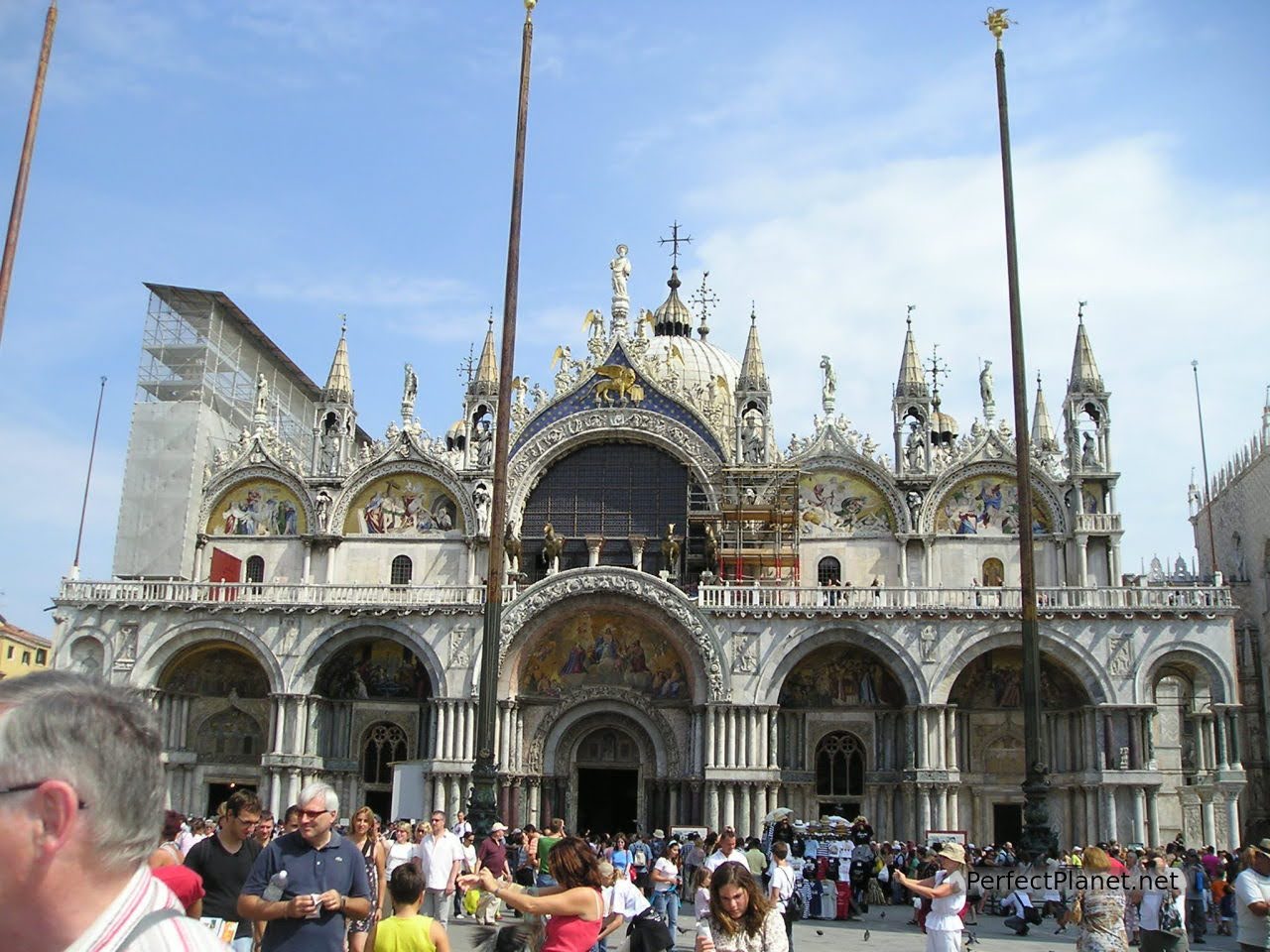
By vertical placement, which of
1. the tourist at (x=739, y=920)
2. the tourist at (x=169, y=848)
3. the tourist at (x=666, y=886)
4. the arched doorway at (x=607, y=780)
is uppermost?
the arched doorway at (x=607, y=780)

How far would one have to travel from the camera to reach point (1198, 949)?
21797 mm

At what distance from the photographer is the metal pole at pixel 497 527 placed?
2167 cm

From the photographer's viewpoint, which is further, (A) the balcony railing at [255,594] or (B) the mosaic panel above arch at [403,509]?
(B) the mosaic panel above arch at [403,509]

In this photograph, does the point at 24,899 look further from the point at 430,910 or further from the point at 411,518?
the point at 411,518

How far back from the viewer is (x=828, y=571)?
40062 millimetres

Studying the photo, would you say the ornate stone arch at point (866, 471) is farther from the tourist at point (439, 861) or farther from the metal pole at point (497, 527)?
the tourist at point (439, 861)

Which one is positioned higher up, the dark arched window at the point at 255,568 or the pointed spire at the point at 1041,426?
the pointed spire at the point at 1041,426

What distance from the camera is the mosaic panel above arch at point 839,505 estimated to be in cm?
4009

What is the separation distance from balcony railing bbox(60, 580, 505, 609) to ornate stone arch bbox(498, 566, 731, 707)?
4.20 ft

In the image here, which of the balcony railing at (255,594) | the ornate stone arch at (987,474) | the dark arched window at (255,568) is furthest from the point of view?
the dark arched window at (255,568)

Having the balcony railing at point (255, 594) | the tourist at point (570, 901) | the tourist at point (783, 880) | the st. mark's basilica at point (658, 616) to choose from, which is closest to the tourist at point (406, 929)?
the tourist at point (570, 901)

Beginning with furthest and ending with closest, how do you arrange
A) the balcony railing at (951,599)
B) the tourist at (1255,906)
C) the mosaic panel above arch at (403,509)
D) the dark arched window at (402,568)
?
the mosaic panel above arch at (403,509) → the dark arched window at (402,568) → the balcony railing at (951,599) → the tourist at (1255,906)

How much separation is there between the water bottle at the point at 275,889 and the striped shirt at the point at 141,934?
506 centimetres

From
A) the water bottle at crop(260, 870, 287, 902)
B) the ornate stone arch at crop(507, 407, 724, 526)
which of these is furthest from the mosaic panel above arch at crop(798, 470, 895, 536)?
the water bottle at crop(260, 870, 287, 902)
